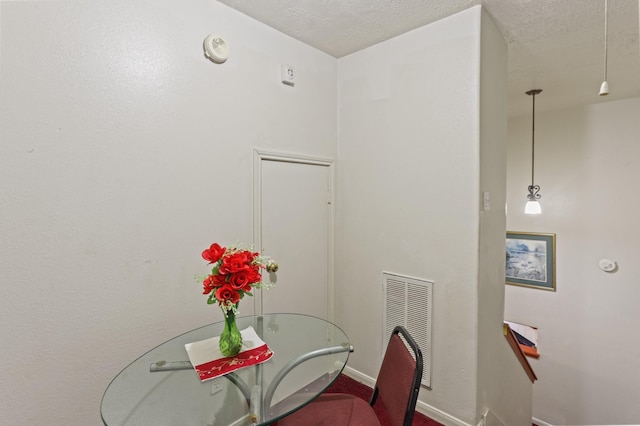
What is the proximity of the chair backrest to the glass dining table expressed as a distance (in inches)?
9.3

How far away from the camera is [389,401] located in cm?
141

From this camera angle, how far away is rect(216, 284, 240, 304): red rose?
1.30m

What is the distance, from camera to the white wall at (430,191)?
2004 mm

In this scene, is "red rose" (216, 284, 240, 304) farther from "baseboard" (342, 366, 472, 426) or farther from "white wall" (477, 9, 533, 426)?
"baseboard" (342, 366, 472, 426)

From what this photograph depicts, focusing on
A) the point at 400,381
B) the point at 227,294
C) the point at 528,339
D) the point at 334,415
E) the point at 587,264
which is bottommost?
the point at 528,339

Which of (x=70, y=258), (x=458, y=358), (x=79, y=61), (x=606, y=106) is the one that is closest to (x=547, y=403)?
(x=458, y=358)

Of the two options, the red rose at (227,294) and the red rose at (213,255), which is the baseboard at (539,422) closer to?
the red rose at (227,294)

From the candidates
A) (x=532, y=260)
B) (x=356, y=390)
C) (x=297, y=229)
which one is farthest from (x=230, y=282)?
(x=532, y=260)

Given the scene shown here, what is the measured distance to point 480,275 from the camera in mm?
2012

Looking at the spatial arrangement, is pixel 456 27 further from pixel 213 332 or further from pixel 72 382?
pixel 72 382

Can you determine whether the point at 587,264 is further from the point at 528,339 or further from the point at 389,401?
the point at 389,401

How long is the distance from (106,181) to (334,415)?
161 centimetres

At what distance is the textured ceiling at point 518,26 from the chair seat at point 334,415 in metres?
2.33

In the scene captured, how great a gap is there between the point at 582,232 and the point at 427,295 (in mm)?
2956
